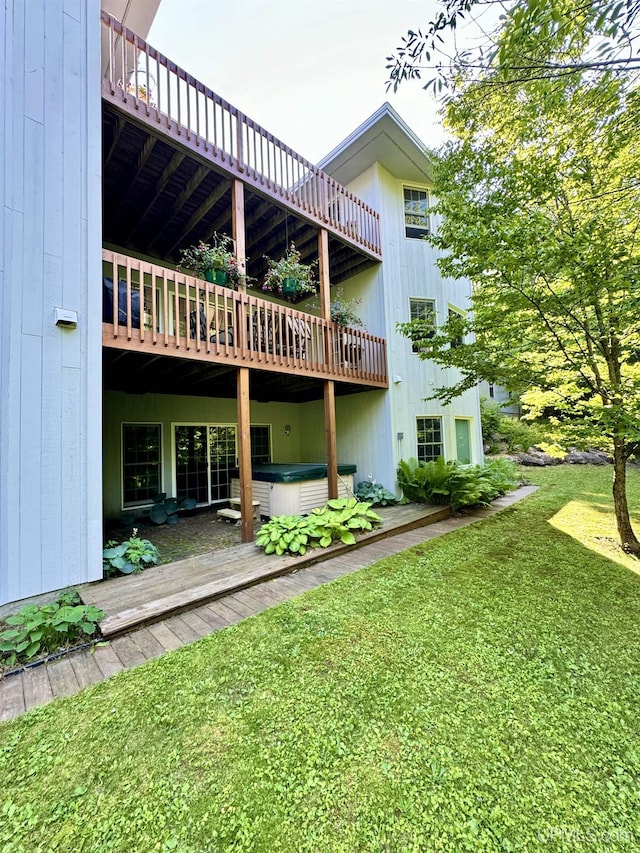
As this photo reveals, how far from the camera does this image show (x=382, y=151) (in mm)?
8086

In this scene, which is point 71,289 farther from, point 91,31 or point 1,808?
point 1,808

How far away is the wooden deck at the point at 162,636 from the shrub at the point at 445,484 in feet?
9.11

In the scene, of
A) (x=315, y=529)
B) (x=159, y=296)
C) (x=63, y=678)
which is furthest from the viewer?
(x=315, y=529)

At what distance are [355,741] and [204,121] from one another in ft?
24.3

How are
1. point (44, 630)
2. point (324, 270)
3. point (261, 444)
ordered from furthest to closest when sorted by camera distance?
point (261, 444)
point (324, 270)
point (44, 630)

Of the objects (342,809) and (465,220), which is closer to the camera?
(342,809)

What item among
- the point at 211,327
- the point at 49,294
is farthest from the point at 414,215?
the point at 49,294

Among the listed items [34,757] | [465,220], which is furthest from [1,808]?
[465,220]

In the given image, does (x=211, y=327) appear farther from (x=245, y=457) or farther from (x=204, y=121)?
(x=204, y=121)

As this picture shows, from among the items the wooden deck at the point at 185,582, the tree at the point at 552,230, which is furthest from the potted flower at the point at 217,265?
the wooden deck at the point at 185,582

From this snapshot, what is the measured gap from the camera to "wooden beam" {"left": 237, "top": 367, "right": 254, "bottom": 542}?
531cm

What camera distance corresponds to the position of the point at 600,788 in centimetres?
169

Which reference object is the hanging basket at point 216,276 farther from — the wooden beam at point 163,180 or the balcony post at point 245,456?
the wooden beam at point 163,180

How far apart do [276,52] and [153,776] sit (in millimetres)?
9528
